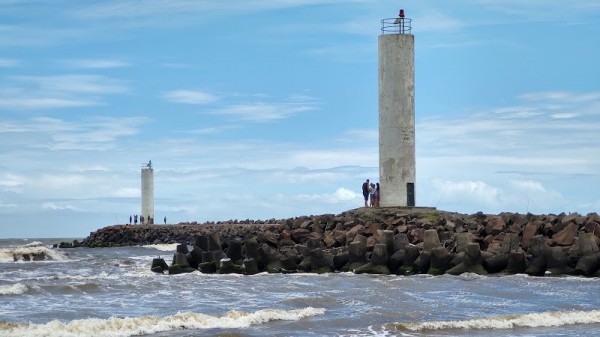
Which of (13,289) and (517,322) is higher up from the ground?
(13,289)

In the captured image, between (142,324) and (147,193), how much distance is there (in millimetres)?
42063

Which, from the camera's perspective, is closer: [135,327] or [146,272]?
[135,327]

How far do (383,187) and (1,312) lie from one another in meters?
14.2

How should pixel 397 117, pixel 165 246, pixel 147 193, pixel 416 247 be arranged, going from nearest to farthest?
A: pixel 416 247 < pixel 397 117 < pixel 165 246 < pixel 147 193

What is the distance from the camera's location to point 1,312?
15.0m

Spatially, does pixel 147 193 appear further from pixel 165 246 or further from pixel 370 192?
pixel 370 192

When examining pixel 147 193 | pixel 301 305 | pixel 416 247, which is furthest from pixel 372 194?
pixel 147 193

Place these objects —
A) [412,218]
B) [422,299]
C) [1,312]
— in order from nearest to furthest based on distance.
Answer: [1,312]
[422,299]
[412,218]

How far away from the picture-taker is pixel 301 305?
1557cm

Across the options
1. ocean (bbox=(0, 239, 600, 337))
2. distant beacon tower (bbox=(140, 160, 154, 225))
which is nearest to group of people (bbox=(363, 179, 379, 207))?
ocean (bbox=(0, 239, 600, 337))

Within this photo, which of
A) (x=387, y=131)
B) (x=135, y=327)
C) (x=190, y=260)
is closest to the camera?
(x=135, y=327)

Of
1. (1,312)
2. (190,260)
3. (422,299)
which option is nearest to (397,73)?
(190,260)

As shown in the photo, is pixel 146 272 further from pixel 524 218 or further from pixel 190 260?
pixel 524 218

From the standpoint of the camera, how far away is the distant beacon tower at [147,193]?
54812mm
